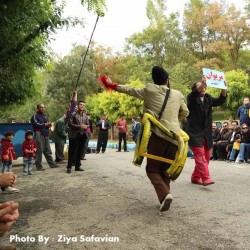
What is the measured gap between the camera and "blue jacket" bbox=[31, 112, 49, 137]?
9.16m

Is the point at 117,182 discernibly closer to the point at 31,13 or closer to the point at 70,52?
the point at 31,13

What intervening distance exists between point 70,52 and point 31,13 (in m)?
37.6

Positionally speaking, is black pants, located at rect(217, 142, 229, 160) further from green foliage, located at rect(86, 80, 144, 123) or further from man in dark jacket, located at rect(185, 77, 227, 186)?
green foliage, located at rect(86, 80, 144, 123)

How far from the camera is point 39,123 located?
9172mm

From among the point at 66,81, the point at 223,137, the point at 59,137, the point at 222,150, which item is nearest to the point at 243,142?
the point at 222,150

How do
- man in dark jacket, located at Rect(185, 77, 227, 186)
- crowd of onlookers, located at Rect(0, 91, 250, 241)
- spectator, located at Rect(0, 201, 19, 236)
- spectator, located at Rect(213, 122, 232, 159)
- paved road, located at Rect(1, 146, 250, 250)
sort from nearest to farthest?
spectator, located at Rect(0, 201, 19, 236) < paved road, located at Rect(1, 146, 250, 250) < man in dark jacket, located at Rect(185, 77, 227, 186) < crowd of onlookers, located at Rect(0, 91, 250, 241) < spectator, located at Rect(213, 122, 232, 159)

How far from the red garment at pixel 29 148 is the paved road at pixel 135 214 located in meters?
1.78

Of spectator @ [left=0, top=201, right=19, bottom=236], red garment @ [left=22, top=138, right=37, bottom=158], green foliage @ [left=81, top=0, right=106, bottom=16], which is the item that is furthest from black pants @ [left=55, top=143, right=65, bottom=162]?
spectator @ [left=0, top=201, right=19, bottom=236]

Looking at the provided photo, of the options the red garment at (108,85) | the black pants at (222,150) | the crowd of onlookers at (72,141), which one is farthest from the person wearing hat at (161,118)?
the black pants at (222,150)

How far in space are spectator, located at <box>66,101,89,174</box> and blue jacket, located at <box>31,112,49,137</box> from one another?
118 centimetres

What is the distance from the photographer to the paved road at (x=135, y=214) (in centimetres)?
329

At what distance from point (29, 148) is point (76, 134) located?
131cm

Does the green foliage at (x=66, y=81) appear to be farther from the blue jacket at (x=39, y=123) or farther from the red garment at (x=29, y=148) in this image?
the red garment at (x=29, y=148)

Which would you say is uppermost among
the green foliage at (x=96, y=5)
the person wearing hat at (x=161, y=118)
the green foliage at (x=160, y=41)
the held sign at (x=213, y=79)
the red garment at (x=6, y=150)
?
the green foliage at (x=160, y=41)
